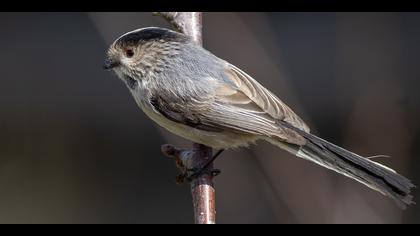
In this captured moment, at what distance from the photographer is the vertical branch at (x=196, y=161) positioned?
109 inches

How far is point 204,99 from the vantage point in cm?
325

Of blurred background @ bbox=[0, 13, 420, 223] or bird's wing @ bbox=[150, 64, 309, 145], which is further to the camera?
blurred background @ bbox=[0, 13, 420, 223]

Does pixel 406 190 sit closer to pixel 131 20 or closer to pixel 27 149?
pixel 131 20

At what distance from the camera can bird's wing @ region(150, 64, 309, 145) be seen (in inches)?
126

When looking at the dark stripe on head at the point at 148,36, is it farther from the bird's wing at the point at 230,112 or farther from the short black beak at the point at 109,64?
the bird's wing at the point at 230,112

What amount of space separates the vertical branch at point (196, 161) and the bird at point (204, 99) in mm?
81

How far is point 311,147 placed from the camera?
3.12 meters

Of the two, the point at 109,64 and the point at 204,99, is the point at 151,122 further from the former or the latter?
the point at 204,99

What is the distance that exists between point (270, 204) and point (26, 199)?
1.70m

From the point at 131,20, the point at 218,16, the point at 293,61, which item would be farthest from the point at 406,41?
the point at 131,20

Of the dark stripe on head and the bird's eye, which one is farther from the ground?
the dark stripe on head

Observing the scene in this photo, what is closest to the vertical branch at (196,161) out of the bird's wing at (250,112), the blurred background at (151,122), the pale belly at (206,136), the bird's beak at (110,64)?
the pale belly at (206,136)

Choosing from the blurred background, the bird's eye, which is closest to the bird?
the bird's eye

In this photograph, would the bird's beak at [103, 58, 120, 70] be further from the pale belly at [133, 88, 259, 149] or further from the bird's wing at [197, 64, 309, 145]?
the bird's wing at [197, 64, 309, 145]
